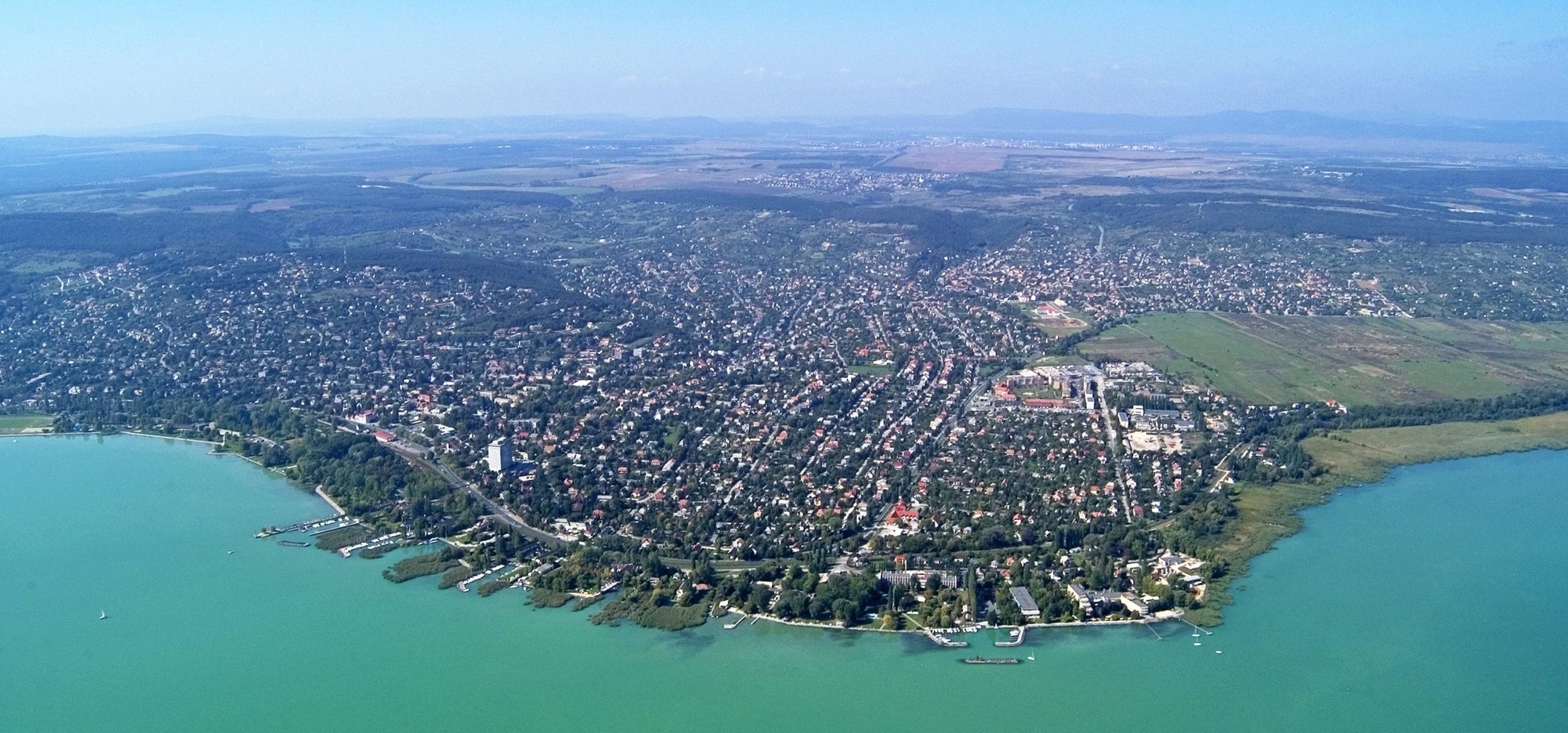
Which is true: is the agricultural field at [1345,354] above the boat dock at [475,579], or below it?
above

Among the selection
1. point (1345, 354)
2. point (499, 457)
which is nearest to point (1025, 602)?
point (499, 457)

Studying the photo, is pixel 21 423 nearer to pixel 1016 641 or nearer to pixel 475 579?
pixel 475 579

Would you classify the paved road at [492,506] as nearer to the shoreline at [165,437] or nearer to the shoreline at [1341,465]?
the shoreline at [165,437]

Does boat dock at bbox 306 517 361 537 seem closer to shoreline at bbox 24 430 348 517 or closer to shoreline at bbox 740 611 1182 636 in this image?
shoreline at bbox 24 430 348 517

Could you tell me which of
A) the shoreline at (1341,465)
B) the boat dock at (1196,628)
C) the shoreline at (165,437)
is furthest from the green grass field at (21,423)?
the shoreline at (1341,465)

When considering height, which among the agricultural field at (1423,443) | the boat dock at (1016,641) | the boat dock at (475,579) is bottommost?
the boat dock at (475,579)

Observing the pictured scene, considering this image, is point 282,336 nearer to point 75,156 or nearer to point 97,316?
point 97,316

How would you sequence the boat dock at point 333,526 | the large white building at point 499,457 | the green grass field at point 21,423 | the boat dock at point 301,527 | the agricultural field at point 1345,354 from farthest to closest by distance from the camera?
the agricultural field at point 1345,354 < the green grass field at point 21,423 < the large white building at point 499,457 < the boat dock at point 333,526 < the boat dock at point 301,527
